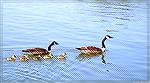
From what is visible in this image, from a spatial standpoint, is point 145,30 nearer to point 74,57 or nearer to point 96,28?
point 96,28

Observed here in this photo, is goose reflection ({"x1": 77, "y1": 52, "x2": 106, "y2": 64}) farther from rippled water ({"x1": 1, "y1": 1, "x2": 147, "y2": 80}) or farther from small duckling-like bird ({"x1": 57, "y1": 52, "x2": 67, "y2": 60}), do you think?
small duckling-like bird ({"x1": 57, "y1": 52, "x2": 67, "y2": 60})

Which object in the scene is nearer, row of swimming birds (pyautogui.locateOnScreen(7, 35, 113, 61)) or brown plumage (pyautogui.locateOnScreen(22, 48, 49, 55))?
row of swimming birds (pyautogui.locateOnScreen(7, 35, 113, 61))

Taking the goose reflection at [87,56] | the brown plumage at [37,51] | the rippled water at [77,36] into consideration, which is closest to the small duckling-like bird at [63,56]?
the rippled water at [77,36]


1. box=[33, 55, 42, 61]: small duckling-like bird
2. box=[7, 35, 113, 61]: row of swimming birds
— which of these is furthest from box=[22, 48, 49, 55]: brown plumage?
box=[33, 55, 42, 61]: small duckling-like bird

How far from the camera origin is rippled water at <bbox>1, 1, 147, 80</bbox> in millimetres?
11357

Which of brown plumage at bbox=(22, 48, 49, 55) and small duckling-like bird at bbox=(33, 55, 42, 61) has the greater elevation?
brown plumage at bbox=(22, 48, 49, 55)

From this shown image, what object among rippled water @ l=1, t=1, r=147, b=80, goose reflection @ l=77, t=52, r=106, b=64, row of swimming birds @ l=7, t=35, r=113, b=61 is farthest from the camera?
goose reflection @ l=77, t=52, r=106, b=64

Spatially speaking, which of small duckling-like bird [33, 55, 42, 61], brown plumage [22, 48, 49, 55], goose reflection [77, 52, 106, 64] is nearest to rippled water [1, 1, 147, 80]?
goose reflection [77, 52, 106, 64]

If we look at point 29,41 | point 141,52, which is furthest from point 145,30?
point 29,41

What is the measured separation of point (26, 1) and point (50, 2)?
1.81 meters

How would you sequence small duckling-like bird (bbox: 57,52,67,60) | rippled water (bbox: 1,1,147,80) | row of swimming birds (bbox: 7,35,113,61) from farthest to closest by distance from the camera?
small duckling-like bird (bbox: 57,52,67,60), row of swimming birds (bbox: 7,35,113,61), rippled water (bbox: 1,1,147,80)

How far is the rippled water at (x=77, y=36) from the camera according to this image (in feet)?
37.3

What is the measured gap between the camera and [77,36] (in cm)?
1658

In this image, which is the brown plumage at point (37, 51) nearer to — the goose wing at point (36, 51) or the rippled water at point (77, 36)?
the goose wing at point (36, 51)
